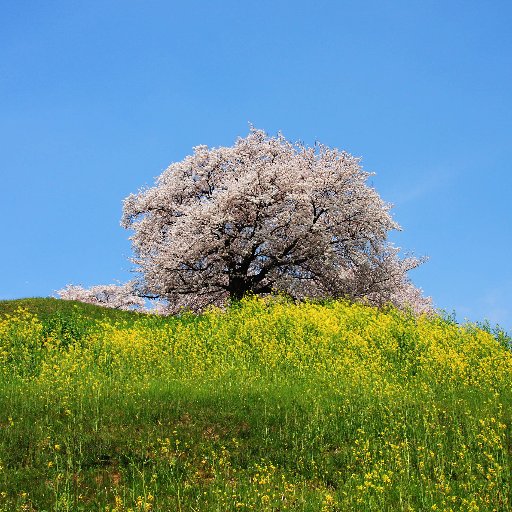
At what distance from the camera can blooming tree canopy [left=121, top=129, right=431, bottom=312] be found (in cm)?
3516

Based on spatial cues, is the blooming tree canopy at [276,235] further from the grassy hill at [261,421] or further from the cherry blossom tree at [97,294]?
the grassy hill at [261,421]

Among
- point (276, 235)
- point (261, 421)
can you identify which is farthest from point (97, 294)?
point (261, 421)

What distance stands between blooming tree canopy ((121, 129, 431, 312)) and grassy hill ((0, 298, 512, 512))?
13.8 metres

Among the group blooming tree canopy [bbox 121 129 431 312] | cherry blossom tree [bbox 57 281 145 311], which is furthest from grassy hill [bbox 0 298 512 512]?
cherry blossom tree [bbox 57 281 145 311]

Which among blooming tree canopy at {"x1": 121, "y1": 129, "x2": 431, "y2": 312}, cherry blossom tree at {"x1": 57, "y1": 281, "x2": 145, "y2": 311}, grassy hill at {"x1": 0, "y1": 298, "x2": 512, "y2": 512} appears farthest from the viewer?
cherry blossom tree at {"x1": 57, "y1": 281, "x2": 145, "y2": 311}

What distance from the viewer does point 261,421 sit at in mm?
13125

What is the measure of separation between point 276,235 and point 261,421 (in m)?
23.2

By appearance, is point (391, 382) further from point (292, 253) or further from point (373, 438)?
point (292, 253)

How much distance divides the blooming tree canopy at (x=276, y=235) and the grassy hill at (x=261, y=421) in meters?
13.8

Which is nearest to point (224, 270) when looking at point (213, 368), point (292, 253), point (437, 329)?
point (292, 253)

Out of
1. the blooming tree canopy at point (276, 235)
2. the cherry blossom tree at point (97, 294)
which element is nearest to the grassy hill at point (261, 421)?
the blooming tree canopy at point (276, 235)

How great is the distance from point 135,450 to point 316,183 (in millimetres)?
26399

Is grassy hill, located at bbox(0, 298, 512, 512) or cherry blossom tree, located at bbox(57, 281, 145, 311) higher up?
cherry blossom tree, located at bbox(57, 281, 145, 311)

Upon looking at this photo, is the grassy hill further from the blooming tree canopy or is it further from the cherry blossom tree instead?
the cherry blossom tree
